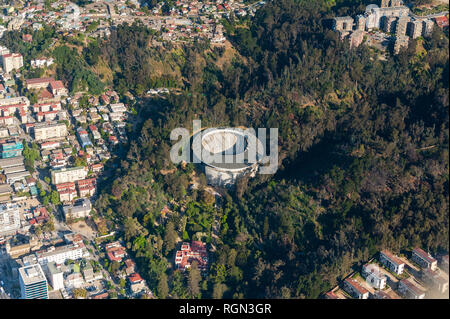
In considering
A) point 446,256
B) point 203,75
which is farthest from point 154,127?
point 446,256

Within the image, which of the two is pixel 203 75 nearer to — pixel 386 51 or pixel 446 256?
pixel 386 51

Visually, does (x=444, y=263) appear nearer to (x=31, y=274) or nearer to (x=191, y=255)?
(x=191, y=255)

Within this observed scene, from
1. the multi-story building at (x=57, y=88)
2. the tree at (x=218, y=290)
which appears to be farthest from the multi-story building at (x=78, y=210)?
the multi-story building at (x=57, y=88)

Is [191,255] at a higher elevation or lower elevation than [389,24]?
lower

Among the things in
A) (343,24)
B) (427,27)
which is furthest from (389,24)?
(427,27)

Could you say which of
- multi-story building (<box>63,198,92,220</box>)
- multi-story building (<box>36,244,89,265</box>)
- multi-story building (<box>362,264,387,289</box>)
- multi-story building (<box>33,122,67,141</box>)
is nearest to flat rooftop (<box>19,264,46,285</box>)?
multi-story building (<box>36,244,89,265</box>)

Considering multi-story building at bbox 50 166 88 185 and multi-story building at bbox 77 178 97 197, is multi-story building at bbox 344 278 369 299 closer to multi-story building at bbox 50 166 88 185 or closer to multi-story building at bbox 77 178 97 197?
multi-story building at bbox 77 178 97 197
